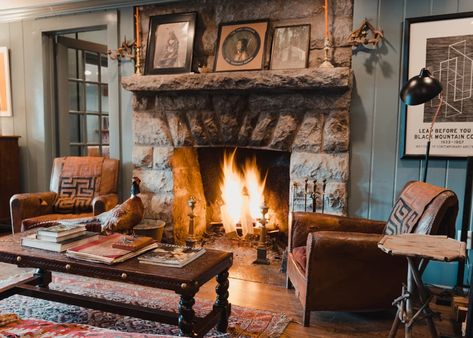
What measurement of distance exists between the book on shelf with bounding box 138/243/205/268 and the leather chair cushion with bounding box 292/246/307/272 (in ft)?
2.19

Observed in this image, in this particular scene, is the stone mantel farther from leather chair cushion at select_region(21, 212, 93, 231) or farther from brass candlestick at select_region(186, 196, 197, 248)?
leather chair cushion at select_region(21, 212, 93, 231)

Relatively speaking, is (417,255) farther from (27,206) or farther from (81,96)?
(81,96)

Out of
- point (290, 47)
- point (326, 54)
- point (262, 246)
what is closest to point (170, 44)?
point (290, 47)

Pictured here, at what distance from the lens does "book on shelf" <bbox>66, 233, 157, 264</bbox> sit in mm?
1885

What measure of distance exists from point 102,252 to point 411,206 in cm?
175

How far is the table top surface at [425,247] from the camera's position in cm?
147

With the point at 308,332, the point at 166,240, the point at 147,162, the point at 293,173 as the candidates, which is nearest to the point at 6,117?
the point at 147,162

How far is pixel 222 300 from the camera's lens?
209 centimetres

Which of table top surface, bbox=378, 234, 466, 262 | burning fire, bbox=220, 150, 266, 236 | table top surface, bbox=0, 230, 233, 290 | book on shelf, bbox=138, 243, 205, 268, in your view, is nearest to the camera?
table top surface, bbox=378, 234, 466, 262

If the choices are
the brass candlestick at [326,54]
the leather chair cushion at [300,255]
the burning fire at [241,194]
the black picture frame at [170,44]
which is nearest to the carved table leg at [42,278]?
the leather chair cushion at [300,255]

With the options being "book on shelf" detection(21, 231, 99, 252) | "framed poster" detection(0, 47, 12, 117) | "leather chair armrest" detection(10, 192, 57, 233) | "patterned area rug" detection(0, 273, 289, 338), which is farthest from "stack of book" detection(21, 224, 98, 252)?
"framed poster" detection(0, 47, 12, 117)

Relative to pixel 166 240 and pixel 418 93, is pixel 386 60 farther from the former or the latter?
pixel 166 240

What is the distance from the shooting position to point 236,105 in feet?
10.7

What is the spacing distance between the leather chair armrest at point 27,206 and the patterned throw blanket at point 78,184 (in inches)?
3.9
